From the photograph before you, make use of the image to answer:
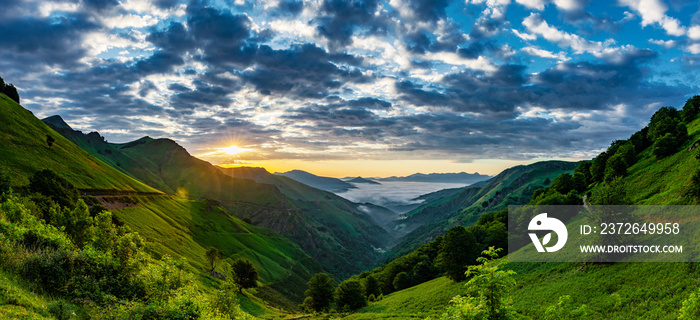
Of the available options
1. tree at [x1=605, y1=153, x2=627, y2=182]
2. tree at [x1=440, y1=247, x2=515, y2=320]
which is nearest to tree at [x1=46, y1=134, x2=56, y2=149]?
tree at [x1=440, y1=247, x2=515, y2=320]

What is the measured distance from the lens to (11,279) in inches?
676

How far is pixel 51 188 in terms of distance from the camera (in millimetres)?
82000

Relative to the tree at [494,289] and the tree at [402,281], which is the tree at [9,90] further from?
the tree at [494,289]

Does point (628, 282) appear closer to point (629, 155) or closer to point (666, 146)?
point (666, 146)

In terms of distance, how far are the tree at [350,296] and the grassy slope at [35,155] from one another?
96.8 m

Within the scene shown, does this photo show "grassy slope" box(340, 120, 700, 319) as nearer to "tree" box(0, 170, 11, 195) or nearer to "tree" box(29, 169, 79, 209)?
"tree" box(29, 169, 79, 209)

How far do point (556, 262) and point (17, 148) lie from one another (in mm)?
167874

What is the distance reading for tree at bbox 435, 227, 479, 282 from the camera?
76.6 m

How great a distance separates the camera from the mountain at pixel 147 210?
332 feet

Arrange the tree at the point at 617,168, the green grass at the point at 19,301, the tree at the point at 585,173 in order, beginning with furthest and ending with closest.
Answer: the tree at the point at 585,173
the tree at the point at 617,168
the green grass at the point at 19,301

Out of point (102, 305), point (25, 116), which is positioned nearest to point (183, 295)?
point (102, 305)

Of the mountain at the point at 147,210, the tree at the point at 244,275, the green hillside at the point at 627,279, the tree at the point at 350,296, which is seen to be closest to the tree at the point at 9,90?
the mountain at the point at 147,210

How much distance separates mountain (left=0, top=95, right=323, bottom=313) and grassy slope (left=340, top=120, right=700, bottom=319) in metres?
77.0

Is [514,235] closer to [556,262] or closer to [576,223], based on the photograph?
[576,223]
